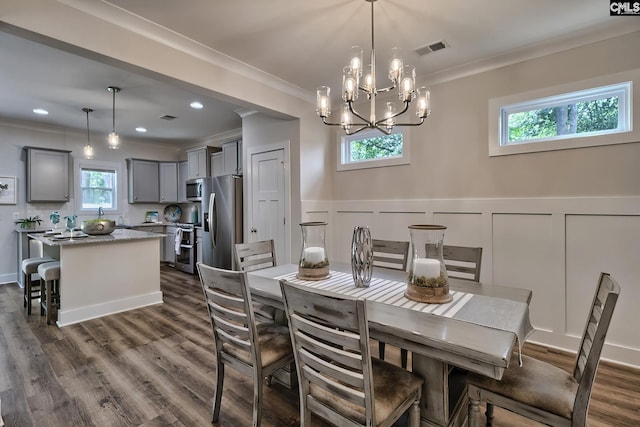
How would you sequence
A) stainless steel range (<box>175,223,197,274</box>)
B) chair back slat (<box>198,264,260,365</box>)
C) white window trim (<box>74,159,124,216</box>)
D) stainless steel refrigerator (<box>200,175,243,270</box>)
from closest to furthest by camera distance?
1. chair back slat (<box>198,264,260,365</box>)
2. stainless steel refrigerator (<box>200,175,243,270</box>)
3. stainless steel range (<box>175,223,197,274</box>)
4. white window trim (<box>74,159,124,216</box>)

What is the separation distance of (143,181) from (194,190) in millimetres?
1182

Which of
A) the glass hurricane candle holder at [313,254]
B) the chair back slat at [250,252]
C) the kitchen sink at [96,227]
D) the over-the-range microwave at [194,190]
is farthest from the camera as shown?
the over-the-range microwave at [194,190]

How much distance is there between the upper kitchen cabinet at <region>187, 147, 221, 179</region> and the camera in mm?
5941

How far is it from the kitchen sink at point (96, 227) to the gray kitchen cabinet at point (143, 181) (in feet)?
8.63

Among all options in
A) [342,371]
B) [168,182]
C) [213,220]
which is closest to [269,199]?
[213,220]

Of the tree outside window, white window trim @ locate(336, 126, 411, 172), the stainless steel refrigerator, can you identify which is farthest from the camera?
the tree outside window

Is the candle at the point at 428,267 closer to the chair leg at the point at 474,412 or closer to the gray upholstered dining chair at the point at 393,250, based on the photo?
the chair leg at the point at 474,412

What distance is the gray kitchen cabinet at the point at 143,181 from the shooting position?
6.34m

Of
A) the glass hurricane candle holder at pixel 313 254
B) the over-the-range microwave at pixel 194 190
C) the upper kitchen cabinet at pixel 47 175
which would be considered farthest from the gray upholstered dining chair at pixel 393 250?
the upper kitchen cabinet at pixel 47 175

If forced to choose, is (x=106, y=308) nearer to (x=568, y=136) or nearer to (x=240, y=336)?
(x=240, y=336)

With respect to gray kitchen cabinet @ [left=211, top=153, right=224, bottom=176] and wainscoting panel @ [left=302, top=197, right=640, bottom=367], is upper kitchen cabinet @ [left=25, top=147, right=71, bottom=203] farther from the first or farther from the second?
wainscoting panel @ [left=302, top=197, right=640, bottom=367]

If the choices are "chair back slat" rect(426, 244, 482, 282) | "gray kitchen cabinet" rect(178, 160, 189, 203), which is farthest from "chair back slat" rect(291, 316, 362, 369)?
"gray kitchen cabinet" rect(178, 160, 189, 203)

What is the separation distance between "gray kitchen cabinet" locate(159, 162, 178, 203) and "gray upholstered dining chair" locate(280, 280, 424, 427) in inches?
250

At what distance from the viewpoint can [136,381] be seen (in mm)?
2223
